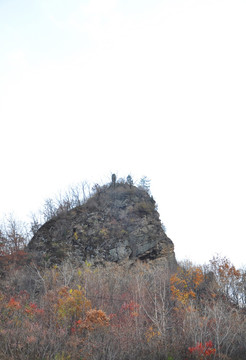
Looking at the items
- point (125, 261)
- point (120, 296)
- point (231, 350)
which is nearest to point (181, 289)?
point (125, 261)

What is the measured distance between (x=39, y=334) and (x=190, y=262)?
2917 cm

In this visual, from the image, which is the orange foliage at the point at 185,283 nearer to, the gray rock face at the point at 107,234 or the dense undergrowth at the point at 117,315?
the dense undergrowth at the point at 117,315

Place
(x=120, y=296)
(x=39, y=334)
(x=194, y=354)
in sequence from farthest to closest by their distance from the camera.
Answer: (x=120, y=296)
(x=194, y=354)
(x=39, y=334)

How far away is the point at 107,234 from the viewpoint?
32.0m

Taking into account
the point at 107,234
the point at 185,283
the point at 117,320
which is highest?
the point at 107,234

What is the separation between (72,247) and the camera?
102ft

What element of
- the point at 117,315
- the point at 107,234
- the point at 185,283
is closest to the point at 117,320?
the point at 117,315

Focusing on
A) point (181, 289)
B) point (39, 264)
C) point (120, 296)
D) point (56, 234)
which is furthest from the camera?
point (56, 234)

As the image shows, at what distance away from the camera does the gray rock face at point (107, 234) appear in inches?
1206

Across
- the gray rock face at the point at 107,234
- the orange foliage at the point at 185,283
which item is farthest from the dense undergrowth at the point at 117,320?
the gray rock face at the point at 107,234

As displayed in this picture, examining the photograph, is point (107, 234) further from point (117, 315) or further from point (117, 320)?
point (117, 320)

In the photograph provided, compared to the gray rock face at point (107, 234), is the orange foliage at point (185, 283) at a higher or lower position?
lower

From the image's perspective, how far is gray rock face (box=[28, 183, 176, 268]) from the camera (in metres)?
30.6

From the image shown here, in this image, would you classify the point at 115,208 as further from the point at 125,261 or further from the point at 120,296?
the point at 120,296
